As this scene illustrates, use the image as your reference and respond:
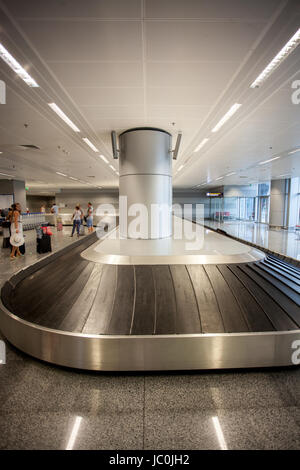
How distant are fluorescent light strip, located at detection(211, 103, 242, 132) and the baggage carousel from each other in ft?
11.9

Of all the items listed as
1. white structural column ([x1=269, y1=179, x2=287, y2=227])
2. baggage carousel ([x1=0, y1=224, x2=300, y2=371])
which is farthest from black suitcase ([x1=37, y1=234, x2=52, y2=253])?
white structural column ([x1=269, y1=179, x2=287, y2=227])

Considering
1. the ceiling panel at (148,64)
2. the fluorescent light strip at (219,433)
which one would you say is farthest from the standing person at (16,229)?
the fluorescent light strip at (219,433)

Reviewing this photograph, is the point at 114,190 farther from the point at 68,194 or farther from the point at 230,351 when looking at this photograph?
the point at 230,351

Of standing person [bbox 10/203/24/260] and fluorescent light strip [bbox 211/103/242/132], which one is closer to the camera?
fluorescent light strip [bbox 211/103/242/132]

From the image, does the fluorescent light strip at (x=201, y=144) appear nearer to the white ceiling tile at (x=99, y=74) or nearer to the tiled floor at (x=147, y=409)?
the white ceiling tile at (x=99, y=74)

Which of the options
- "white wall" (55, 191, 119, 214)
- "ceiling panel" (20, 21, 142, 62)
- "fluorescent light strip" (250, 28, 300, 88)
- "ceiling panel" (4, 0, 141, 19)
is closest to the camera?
"ceiling panel" (4, 0, 141, 19)

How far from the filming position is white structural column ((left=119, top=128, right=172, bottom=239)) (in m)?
7.03

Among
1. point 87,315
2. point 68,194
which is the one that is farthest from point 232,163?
point 68,194

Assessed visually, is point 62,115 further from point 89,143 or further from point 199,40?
point 199,40

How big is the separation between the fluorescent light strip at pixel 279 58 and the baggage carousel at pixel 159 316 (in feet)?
11.0

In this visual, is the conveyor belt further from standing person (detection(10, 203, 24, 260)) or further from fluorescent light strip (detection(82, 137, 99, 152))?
standing person (detection(10, 203, 24, 260))

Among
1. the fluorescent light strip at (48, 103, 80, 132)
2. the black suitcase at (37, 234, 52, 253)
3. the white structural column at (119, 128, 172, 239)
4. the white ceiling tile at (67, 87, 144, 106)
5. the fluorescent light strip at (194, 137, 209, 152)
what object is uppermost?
the fluorescent light strip at (194, 137, 209, 152)

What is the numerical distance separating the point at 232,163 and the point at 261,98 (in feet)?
31.1

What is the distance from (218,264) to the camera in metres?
4.57
